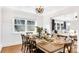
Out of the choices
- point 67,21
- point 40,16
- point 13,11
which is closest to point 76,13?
point 67,21

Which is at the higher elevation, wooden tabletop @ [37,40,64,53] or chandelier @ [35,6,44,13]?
chandelier @ [35,6,44,13]

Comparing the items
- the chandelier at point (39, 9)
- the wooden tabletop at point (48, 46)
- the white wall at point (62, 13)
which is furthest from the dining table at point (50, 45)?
the chandelier at point (39, 9)

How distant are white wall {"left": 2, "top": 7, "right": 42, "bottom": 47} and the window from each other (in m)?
0.06

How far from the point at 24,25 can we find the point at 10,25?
22 centimetres

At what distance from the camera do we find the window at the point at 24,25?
6.12 feet

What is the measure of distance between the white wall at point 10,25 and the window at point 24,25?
65mm

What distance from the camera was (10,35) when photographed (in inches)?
72.4

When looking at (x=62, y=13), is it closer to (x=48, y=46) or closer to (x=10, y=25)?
(x=48, y=46)

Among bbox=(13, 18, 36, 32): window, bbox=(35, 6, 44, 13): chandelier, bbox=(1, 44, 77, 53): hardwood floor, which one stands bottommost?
bbox=(1, 44, 77, 53): hardwood floor

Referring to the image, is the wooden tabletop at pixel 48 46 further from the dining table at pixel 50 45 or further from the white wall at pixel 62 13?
the white wall at pixel 62 13

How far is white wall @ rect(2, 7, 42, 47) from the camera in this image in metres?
1.83

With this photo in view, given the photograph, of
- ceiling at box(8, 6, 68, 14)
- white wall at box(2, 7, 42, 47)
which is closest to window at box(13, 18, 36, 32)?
white wall at box(2, 7, 42, 47)

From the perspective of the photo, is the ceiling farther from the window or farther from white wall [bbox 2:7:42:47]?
the window
